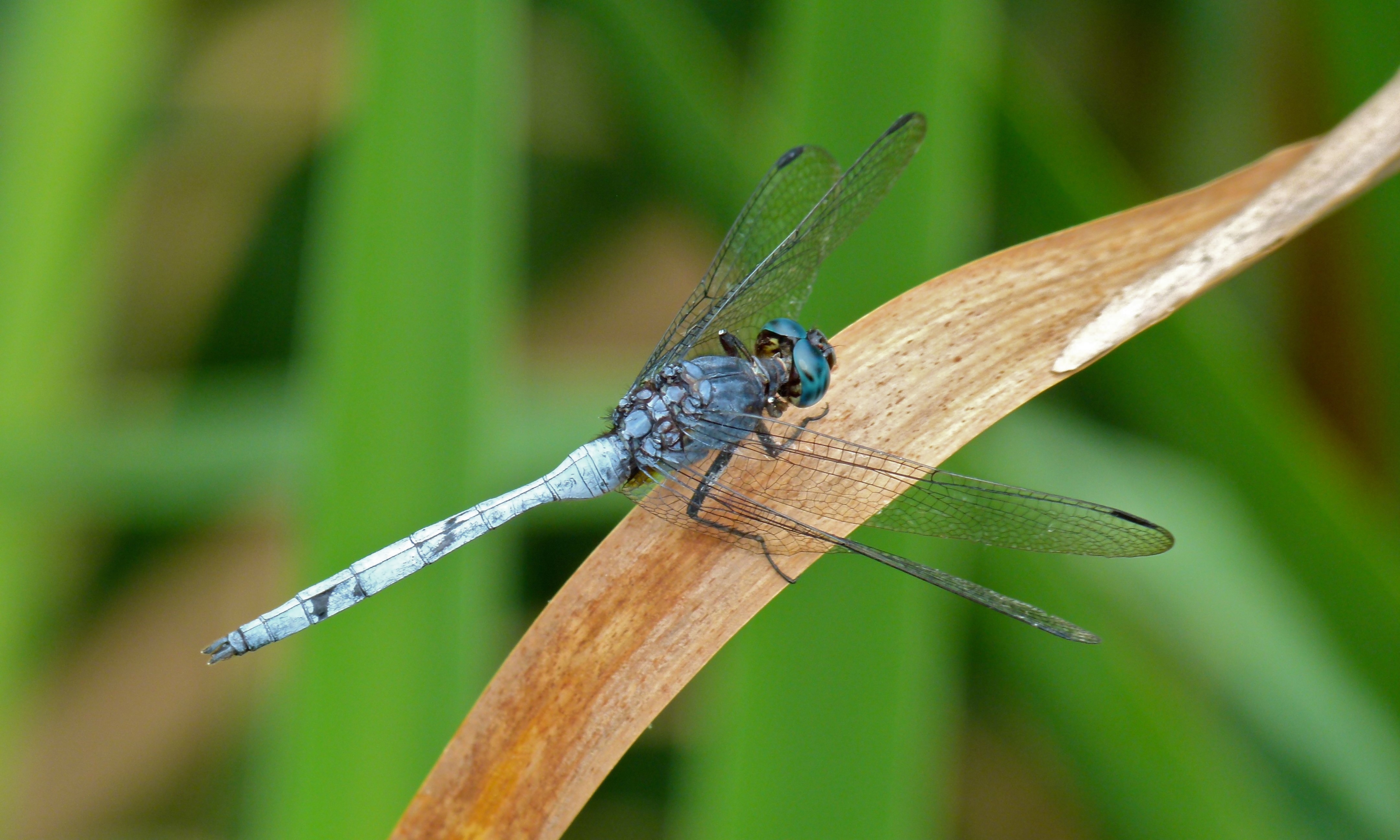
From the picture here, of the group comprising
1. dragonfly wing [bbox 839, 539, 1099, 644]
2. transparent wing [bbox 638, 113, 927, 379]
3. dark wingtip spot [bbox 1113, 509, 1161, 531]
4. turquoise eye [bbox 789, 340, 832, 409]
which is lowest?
dragonfly wing [bbox 839, 539, 1099, 644]

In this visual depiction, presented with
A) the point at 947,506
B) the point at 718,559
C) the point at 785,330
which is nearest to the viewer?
the point at 718,559

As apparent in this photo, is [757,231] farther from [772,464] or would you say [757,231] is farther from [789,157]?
[772,464]

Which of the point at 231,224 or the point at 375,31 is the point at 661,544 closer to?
the point at 375,31

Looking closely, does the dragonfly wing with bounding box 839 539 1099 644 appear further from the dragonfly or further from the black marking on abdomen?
the black marking on abdomen

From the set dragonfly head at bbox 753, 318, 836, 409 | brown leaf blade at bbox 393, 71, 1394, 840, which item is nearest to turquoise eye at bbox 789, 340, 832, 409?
dragonfly head at bbox 753, 318, 836, 409

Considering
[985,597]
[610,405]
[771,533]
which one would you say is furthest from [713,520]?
[610,405]

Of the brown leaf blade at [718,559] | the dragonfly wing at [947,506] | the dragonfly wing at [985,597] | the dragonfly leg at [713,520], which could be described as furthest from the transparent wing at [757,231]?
the dragonfly wing at [985,597]

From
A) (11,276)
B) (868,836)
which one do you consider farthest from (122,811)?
(868,836)
